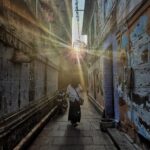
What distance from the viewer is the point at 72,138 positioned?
20.2 feet

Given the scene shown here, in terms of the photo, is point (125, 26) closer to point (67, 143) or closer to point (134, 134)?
point (134, 134)

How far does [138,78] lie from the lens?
13.7 ft

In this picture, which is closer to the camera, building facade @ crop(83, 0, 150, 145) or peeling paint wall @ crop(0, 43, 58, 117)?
building facade @ crop(83, 0, 150, 145)

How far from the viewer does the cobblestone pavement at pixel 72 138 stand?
534 centimetres

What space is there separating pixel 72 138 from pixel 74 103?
7.24ft

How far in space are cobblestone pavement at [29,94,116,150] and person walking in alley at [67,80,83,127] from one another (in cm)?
29

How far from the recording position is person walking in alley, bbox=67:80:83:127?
7.96 meters

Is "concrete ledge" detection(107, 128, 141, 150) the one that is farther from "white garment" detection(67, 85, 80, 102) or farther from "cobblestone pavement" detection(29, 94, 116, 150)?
"white garment" detection(67, 85, 80, 102)

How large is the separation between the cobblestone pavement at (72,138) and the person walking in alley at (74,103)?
0.29 meters

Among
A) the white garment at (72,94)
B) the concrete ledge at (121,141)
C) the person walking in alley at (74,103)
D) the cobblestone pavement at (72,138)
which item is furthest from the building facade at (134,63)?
the white garment at (72,94)

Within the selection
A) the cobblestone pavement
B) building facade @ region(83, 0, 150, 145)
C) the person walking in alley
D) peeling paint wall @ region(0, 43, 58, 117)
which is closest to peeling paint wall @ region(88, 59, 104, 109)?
the person walking in alley

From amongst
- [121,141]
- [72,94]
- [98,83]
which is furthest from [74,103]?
[121,141]

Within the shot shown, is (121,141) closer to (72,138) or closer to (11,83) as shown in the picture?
(72,138)

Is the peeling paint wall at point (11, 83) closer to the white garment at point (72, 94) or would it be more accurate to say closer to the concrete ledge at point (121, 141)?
the concrete ledge at point (121, 141)
